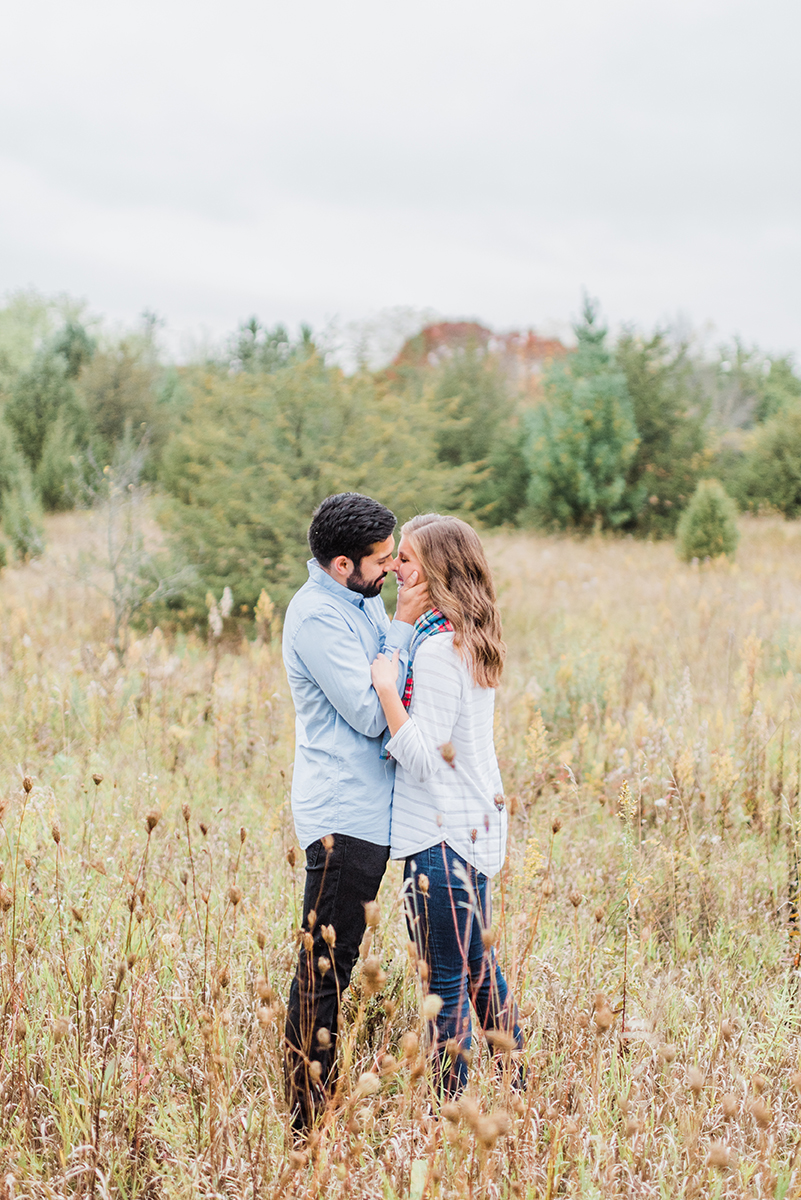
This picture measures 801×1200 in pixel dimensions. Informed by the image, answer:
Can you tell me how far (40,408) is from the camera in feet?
68.8

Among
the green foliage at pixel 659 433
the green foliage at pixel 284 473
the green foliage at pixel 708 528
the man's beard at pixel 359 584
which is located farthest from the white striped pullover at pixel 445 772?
the green foliage at pixel 659 433

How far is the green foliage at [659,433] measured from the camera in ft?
59.0

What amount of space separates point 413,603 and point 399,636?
0.31 feet

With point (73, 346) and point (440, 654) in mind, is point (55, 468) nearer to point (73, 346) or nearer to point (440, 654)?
point (73, 346)

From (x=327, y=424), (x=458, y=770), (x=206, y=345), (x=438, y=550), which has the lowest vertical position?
(x=458, y=770)

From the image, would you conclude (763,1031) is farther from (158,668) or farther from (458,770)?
(158,668)

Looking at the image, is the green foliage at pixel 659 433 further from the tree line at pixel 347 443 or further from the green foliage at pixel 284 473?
the green foliage at pixel 284 473

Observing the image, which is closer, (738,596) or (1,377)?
(738,596)

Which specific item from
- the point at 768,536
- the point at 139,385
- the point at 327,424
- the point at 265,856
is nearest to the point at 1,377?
the point at 139,385

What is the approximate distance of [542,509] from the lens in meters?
18.5

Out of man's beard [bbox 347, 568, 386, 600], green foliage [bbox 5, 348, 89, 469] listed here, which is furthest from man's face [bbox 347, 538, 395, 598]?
green foliage [bbox 5, 348, 89, 469]

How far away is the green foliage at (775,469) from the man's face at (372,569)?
19.4 m

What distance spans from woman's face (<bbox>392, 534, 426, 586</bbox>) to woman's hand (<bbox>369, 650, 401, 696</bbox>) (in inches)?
9.2

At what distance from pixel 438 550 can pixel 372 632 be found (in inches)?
11.5
